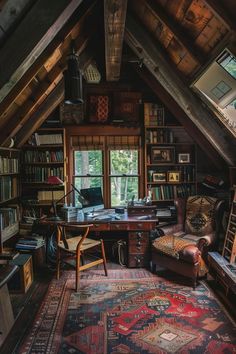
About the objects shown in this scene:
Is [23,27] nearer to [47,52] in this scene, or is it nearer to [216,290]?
[47,52]

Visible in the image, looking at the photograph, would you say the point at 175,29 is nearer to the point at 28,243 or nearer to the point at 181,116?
the point at 181,116

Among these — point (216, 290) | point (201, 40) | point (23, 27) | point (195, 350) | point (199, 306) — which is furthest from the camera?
point (216, 290)

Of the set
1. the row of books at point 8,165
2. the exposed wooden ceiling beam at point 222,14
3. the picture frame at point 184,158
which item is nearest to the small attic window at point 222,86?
the exposed wooden ceiling beam at point 222,14

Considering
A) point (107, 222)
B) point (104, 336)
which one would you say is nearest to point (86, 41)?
point (107, 222)

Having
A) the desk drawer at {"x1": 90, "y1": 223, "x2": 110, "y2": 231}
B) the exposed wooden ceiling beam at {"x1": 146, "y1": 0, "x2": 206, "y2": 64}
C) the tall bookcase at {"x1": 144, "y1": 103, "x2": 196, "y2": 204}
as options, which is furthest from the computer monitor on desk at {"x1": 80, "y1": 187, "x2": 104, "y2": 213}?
the exposed wooden ceiling beam at {"x1": 146, "y1": 0, "x2": 206, "y2": 64}

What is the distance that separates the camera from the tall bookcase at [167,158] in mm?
4805

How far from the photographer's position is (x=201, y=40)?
283cm

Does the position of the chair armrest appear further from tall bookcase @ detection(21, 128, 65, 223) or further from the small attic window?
tall bookcase @ detection(21, 128, 65, 223)

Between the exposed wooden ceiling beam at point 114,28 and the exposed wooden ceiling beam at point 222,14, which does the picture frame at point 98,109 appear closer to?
the exposed wooden ceiling beam at point 114,28

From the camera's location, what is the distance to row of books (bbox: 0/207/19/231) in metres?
3.87

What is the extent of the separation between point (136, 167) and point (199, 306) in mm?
2524

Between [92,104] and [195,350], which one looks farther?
[92,104]

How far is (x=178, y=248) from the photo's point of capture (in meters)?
3.69

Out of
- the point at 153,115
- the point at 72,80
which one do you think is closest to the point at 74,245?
the point at 72,80
